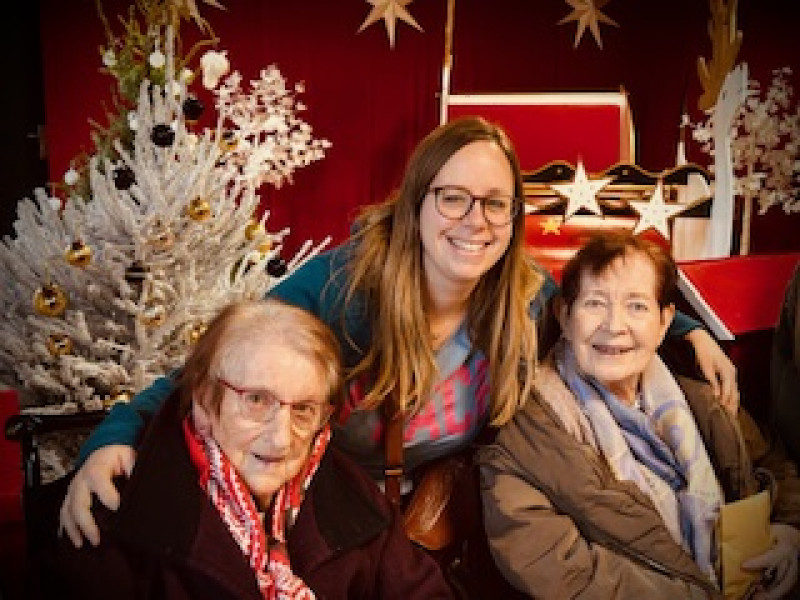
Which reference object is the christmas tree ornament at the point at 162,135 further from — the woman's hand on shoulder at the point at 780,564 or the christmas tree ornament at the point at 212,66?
the woman's hand on shoulder at the point at 780,564

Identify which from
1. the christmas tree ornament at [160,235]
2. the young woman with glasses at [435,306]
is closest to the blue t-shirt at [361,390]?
the young woman with glasses at [435,306]

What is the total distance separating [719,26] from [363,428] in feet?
5.76

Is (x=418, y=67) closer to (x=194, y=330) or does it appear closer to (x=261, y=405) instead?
(x=194, y=330)

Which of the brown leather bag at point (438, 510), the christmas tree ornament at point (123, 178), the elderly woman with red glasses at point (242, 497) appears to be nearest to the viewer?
the elderly woman with red glasses at point (242, 497)

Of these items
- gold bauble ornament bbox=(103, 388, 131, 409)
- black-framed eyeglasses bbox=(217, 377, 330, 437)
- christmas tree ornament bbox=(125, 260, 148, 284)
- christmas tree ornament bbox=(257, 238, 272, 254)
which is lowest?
gold bauble ornament bbox=(103, 388, 131, 409)

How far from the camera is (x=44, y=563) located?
4.51 ft

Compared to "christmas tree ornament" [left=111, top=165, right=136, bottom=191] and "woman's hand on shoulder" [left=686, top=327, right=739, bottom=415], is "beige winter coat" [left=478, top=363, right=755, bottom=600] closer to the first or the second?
"woman's hand on shoulder" [left=686, top=327, right=739, bottom=415]

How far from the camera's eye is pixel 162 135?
6.73ft

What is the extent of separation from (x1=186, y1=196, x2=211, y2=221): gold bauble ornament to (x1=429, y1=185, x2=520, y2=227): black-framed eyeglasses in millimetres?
780

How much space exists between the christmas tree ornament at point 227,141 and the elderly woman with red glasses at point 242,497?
0.99m

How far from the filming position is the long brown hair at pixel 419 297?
165cm

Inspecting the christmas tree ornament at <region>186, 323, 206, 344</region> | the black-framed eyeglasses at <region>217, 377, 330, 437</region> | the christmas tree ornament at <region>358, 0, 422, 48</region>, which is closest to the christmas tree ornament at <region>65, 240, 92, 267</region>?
the christmas tree ornament at <region>186, 323, 206, 344</region>

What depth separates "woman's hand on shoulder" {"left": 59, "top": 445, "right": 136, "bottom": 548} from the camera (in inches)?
53.7

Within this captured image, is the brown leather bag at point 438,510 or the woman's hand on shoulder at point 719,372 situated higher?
the woman's hand on shoulder at point 719,372
